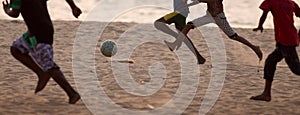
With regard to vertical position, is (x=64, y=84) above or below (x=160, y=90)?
above

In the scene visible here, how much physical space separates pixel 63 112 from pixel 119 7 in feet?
27.6

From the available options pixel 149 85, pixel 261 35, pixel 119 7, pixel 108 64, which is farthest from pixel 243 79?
pixel 119 7

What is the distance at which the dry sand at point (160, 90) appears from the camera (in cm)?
607

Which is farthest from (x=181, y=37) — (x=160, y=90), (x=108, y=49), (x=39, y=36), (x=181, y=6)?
(x=39, y=36)

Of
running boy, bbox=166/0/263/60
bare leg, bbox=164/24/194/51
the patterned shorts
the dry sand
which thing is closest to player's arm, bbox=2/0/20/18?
the patterned shorts

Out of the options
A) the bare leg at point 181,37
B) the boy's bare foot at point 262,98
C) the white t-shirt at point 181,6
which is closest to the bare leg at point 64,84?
the boy's bare foot at point 262,98

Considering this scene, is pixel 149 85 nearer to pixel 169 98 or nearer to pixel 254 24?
pixel 169 98

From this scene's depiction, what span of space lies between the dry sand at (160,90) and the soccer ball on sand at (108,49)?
97 mm

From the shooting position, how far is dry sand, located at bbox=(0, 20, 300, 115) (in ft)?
19.9

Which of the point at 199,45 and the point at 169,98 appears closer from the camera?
the point at 169,98

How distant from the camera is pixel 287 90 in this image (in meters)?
6.94

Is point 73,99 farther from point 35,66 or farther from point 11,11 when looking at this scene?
point 11,11

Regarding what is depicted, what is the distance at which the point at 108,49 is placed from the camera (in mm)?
8852

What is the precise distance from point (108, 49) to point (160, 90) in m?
2.16
